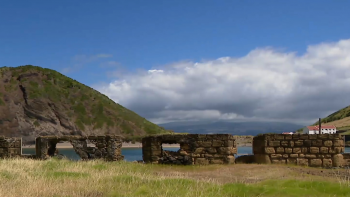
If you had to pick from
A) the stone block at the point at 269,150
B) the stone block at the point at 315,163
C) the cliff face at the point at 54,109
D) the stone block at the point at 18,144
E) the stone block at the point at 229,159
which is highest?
the cliff face at the point at 54,109

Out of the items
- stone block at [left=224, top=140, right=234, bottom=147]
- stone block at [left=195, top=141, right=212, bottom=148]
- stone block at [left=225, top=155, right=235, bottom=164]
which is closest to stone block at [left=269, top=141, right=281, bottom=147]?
stone block at [left=224, top=140, right=234, bottom=147]

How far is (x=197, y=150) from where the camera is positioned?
1678 centimetres

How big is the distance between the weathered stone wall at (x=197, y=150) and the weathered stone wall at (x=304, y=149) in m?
1.62

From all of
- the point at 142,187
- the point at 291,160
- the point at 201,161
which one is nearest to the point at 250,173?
the point at 201,161

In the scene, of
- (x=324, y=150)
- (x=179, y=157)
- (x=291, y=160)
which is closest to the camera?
(x=324, y=150)

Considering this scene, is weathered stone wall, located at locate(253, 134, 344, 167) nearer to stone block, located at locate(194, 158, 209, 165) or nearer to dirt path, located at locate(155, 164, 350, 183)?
dirt path, located at locate(155, 164, 350, 183)

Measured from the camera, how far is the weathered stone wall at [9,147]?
63.2 ft

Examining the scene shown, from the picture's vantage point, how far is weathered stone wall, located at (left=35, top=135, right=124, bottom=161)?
59.1 feet

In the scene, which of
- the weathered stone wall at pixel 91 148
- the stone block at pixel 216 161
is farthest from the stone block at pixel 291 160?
the weathered stone wall at pixel 91 148

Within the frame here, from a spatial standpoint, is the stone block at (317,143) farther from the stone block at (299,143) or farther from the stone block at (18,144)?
the stone block at (18,144)

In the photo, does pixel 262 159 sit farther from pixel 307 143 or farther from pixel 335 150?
pixel 335 150

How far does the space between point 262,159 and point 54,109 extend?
85681 millimetres

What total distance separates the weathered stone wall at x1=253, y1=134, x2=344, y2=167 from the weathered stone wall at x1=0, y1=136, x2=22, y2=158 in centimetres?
1260

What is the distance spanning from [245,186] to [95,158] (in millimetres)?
10363
